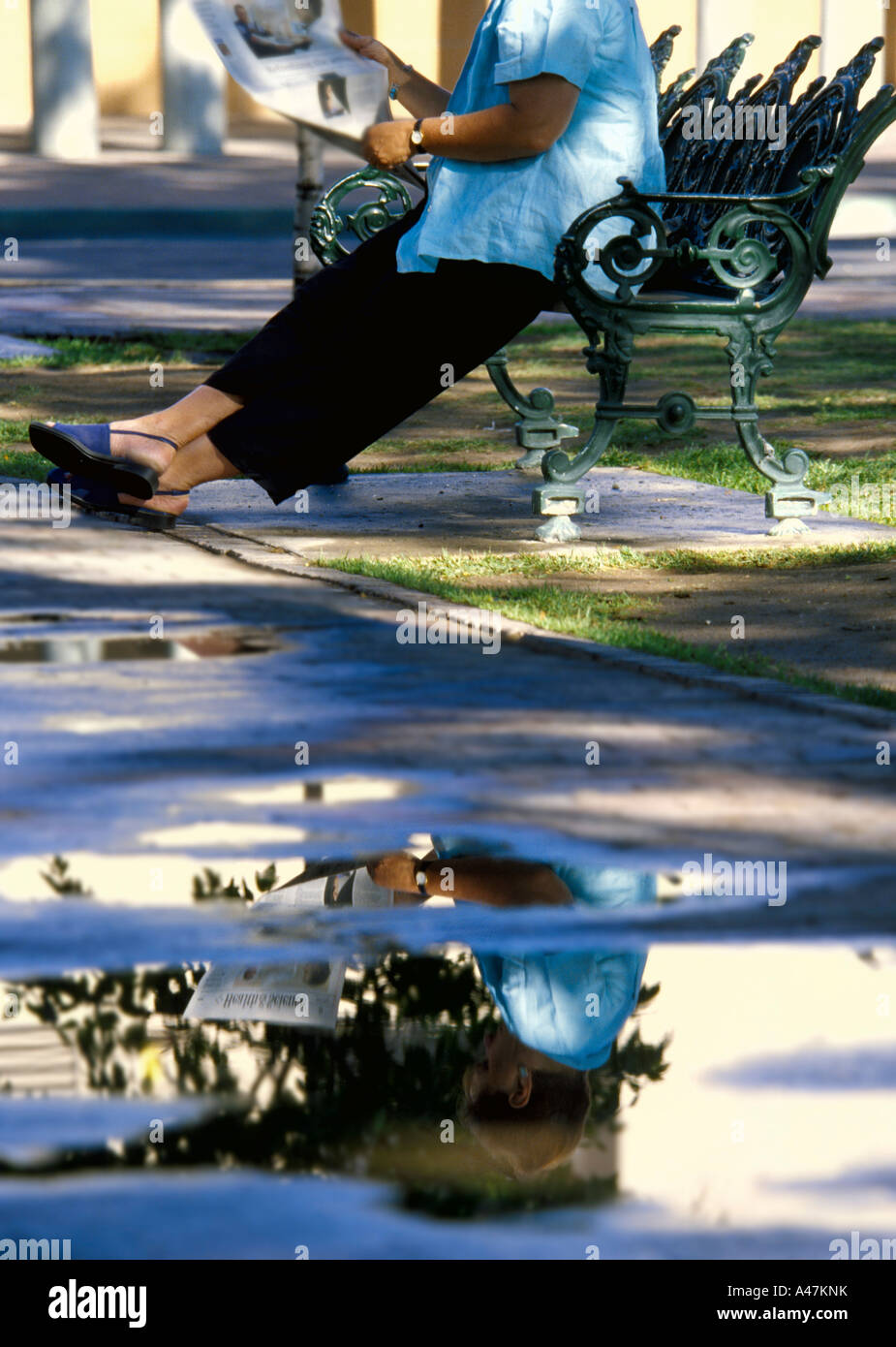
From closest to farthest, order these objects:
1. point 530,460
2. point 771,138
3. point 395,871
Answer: point 395,871, point 771,138, point 530,460

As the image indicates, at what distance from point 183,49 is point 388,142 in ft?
68.1

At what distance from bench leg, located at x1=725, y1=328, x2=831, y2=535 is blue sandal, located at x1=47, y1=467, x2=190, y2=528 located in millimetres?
1658

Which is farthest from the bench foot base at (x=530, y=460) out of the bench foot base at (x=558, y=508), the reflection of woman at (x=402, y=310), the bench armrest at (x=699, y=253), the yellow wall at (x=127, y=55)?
the yellow wall at (x=127, y=55)

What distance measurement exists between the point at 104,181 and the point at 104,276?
804cm

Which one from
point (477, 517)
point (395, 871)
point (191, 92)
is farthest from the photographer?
point (191, 92)

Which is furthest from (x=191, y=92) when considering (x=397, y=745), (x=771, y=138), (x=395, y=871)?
(x=395, y=871)

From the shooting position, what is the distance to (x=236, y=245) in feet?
58.8

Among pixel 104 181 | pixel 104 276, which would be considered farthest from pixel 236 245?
pixel 104 181

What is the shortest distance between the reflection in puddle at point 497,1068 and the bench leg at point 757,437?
3.21 m

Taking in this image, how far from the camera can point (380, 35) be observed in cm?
3369

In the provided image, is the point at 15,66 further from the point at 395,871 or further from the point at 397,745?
the point at 395,871

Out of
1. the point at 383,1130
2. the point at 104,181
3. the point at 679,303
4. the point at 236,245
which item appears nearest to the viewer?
the point at 383,1130

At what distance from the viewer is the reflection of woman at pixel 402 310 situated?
614 cm
